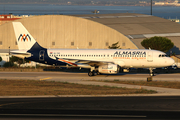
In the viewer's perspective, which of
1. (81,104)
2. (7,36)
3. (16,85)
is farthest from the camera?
(7,36)

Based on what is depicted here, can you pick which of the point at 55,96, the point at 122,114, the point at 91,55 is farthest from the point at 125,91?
the point at 91,55

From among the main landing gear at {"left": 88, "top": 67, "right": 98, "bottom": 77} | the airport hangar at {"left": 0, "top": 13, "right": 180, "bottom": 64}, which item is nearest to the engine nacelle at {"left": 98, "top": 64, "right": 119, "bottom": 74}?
the main landing gear at {"left": 88, "top": 67, "right": 98, "bottom": 77}

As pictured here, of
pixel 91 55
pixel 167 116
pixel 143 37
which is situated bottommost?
pixel 167 116

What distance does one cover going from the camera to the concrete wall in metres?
71.4

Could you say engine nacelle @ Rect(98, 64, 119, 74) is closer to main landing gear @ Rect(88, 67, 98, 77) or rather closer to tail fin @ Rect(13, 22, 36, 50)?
main landing gear @ Rect(88, 67, 98, 77)

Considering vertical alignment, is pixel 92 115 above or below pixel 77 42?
below

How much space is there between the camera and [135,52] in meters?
46.7

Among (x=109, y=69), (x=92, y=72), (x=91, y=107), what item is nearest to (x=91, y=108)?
(x=91, y=107)

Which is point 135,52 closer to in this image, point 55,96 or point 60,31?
point 55,96

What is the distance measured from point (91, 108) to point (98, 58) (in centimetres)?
2431

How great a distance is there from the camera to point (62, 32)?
72438mm

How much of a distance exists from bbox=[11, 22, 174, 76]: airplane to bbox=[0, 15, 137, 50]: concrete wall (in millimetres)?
23810

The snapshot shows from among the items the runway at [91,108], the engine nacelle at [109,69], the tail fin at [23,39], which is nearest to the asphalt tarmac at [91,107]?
the runway at [91,108]

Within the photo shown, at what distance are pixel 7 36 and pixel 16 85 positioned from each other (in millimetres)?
38948
